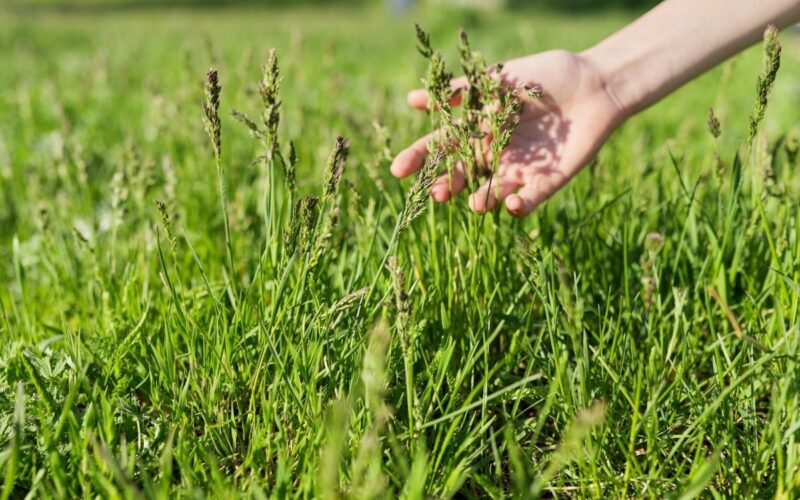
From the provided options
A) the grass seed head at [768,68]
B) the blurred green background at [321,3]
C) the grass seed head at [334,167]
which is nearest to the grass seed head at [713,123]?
the grass seed head at [768,68]

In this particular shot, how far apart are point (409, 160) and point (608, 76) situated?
0.73 meters

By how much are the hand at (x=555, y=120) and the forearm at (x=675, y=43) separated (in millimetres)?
67

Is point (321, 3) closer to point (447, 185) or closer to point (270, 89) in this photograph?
point (447, 185)

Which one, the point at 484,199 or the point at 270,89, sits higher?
the point at 270,89

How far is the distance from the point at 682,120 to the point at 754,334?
3.52 metres

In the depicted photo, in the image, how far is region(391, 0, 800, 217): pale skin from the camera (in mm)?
2076

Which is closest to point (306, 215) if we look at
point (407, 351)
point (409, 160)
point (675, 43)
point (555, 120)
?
point (407, 351)

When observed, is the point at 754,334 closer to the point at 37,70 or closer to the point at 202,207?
the point at 202,207

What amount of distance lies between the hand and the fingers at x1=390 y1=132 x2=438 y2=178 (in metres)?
0.13

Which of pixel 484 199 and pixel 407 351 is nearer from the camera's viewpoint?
pixel 407 351

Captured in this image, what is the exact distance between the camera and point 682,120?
189 inches

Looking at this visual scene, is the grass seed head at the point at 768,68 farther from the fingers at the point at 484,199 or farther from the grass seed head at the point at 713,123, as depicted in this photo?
the fingers at the point at 484,199

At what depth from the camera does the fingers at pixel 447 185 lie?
5.80 ft

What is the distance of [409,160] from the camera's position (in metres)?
1.94
